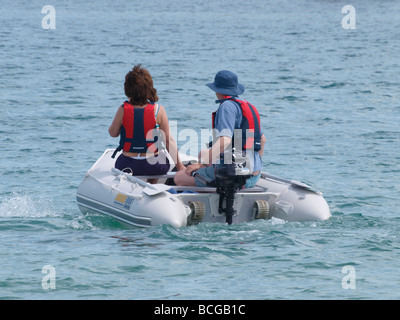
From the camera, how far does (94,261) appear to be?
7.90 meters

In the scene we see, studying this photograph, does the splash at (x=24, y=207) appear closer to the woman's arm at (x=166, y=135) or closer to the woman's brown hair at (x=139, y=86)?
the woman's arm at (x=166, y=135)

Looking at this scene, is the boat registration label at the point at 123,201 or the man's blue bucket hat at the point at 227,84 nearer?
the man's blue bucket hat at the point at 227,84

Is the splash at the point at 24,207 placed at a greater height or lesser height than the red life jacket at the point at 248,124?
lesser

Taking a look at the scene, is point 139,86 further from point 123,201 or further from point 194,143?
point 194,143

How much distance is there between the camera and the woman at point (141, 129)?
8.81 meters

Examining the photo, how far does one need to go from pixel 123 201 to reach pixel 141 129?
844 millimetres

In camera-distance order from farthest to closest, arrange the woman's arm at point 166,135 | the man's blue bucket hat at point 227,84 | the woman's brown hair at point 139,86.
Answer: the woman's arm at point 166,135
the woman's brown hair at point 139,86
the man's blue bucket hat at point 227,84

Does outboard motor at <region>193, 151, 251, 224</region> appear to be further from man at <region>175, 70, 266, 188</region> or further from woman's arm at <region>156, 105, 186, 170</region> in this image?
woman's arm at <region>156, 105, 186, 170</region>

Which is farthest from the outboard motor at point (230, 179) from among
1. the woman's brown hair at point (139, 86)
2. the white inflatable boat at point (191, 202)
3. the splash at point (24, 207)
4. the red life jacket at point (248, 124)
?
the splash at point (24, 207)

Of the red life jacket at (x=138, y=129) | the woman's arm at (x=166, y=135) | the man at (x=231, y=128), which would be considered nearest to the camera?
the man at (x=231, y=128)

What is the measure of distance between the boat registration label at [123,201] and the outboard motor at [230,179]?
87cm

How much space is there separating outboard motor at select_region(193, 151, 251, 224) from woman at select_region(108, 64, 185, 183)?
2.77 feet

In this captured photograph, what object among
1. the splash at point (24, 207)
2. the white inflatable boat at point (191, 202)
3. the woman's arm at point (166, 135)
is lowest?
the splash at point (24, 207)

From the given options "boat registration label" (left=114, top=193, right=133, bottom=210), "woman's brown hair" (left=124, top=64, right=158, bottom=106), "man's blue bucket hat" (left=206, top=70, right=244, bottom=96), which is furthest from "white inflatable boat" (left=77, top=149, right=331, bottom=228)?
"man's blue bucket hat" (left=206, top=70, right=244, bottom=96)
